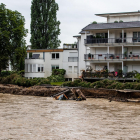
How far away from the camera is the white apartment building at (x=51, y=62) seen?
193 feet

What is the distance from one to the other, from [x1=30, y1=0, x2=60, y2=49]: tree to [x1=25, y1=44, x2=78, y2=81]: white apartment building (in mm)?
9239

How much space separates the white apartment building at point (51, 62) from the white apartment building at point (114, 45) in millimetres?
6402

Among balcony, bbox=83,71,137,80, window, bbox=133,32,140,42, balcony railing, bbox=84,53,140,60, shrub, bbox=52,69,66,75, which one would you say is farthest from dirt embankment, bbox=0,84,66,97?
window, bbox=133,32,140,42

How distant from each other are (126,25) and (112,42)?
328 centimetres

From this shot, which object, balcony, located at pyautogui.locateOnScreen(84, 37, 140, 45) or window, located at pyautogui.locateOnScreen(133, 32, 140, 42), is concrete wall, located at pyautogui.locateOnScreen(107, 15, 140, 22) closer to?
window, located at pyautogui.locateOnScreen(133, 32, 140, 42)

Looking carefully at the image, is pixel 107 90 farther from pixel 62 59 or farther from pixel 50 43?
pixel 50 43

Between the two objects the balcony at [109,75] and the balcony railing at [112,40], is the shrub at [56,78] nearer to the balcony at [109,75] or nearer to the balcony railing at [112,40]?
the balcony at [109,75]

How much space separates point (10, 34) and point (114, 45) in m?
22.4

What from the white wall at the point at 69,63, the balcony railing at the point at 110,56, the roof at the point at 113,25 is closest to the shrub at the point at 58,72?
the white wall at the point at 69,63

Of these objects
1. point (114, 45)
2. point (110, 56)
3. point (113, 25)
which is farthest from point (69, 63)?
point (113, 25)

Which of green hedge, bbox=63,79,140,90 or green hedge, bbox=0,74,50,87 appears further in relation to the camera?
green hedge, bbox=0,74,50,87

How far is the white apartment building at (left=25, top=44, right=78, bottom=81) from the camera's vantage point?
58938mm

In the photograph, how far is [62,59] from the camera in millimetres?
59812

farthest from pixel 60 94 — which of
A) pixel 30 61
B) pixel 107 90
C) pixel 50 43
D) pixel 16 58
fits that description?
pixel 50 43
